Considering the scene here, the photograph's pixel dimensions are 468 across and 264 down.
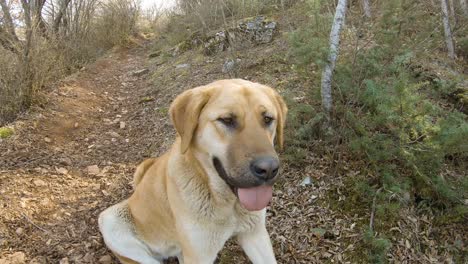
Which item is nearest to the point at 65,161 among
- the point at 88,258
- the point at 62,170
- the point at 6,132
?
the point at 62,170

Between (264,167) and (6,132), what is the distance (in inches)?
209

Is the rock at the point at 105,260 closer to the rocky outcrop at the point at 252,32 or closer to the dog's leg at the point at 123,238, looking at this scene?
the dog's leg at the point at 123,238

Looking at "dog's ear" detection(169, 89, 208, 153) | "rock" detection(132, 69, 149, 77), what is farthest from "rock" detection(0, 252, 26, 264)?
"rock" detection(132, 69, 149, 77)

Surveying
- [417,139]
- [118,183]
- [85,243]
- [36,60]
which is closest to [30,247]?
[85,243]

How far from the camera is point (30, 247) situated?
3.89m

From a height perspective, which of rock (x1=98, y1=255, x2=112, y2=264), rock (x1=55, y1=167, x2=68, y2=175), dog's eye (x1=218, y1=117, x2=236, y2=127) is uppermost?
dog's eye (x1=218, y1=117, x2=236, y2=127)

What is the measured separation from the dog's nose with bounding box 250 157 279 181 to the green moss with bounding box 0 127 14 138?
17.0 feet

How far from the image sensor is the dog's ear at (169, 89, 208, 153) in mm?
2545

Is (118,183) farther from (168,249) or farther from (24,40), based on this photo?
(24,40)

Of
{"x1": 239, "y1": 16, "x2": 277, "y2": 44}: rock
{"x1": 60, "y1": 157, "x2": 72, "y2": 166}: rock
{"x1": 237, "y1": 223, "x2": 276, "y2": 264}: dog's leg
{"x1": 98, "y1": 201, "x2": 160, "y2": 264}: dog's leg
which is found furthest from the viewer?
{"x1": 239, "y1": 16, "x2": 277, "y2": 44}: rock

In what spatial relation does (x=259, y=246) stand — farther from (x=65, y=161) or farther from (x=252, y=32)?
(x=252, y=32)

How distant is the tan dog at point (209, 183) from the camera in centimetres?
241

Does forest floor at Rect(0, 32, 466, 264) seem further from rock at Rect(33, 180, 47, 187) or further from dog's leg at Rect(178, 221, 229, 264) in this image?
dog's leg at Rect(178, 221, 229, 264)

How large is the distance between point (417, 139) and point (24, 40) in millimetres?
6945
